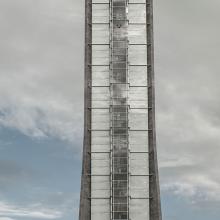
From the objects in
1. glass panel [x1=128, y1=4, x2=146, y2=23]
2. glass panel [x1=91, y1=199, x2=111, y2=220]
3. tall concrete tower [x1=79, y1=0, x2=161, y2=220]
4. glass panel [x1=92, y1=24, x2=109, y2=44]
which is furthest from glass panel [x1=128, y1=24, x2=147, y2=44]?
glass panel [x1=91, y1=199, x2=111, y2=220]

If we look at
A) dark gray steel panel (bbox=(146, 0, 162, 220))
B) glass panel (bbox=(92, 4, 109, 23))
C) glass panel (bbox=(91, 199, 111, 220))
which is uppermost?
glass panel (bbox=(92, 4, 109, 23))

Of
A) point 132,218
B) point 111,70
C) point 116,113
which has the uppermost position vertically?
point 111,70

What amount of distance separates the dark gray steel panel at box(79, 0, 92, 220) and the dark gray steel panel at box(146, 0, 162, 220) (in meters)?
9.27

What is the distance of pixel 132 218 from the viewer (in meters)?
95.0

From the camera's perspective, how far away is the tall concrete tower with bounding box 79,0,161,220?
95.6 m

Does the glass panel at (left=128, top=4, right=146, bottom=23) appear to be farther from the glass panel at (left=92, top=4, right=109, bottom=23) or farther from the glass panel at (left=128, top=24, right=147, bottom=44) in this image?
the glass panel at (left=92, top=4, right=109, bottom=23)

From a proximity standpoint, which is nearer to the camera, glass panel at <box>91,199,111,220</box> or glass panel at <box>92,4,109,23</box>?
glass panel at <box>91,199,111,220</box>

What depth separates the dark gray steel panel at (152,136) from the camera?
9525 centimetres

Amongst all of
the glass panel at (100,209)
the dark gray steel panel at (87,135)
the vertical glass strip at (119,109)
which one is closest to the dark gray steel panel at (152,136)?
the vertical glass strip at (119,109)

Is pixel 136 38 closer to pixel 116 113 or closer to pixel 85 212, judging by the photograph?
pixel 116 113

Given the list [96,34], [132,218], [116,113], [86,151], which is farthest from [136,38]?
[132,218]

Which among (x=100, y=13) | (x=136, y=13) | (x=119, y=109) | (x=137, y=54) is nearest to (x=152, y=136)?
(x=119, y=109)

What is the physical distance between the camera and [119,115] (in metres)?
98.5

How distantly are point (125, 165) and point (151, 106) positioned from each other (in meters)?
9.99
